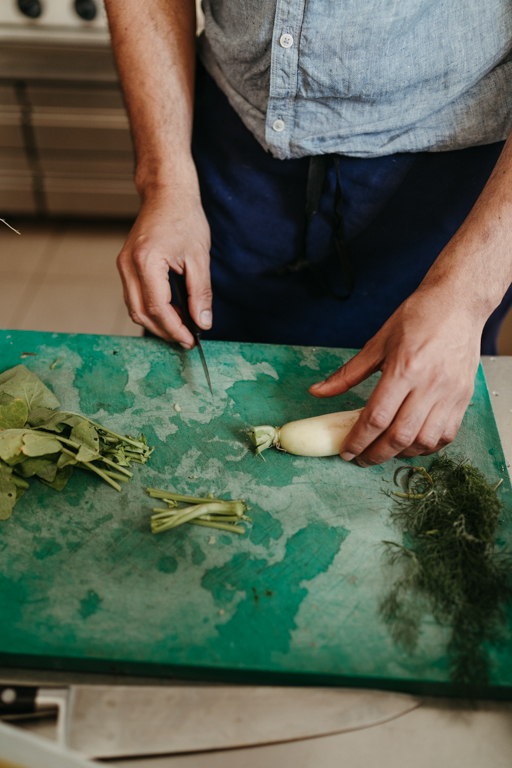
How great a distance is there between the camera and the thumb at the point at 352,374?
1159 millimetres

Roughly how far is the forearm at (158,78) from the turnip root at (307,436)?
0.78m

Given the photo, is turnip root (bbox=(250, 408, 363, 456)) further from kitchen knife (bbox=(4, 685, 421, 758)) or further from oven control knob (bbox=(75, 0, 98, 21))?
oven control knob (bbox=(75, 0, 98, 21))

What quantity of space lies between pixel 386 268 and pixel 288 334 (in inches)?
16.0

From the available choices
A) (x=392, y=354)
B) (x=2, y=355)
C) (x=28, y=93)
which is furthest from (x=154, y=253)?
(x=28, y=93)

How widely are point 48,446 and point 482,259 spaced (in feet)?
3.28

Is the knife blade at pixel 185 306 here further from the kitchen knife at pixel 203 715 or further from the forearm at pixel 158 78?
the kitchen knife at pixel 203 715

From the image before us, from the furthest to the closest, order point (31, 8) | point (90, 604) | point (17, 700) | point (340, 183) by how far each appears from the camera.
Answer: point (31, 8) < point (340, 183) < point (90, 604) < point (17, 700)

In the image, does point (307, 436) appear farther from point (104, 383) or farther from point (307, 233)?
point (307, 233)

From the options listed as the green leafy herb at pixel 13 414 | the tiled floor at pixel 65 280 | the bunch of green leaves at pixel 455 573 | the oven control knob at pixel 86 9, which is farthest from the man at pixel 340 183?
the oven control knob at pixel 86 9

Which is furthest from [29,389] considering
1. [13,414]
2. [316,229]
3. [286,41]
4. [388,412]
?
[286,41]

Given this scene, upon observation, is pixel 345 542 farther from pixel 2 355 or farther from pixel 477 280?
pixel 2 355

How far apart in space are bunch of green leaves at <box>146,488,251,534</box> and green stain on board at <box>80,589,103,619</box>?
0.50 ft

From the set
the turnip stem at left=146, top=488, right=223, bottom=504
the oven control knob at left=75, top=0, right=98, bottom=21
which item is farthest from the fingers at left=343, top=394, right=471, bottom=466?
the oven control knob at left=75, top=0, right=98, bottom=21

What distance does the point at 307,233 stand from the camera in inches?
63.2
